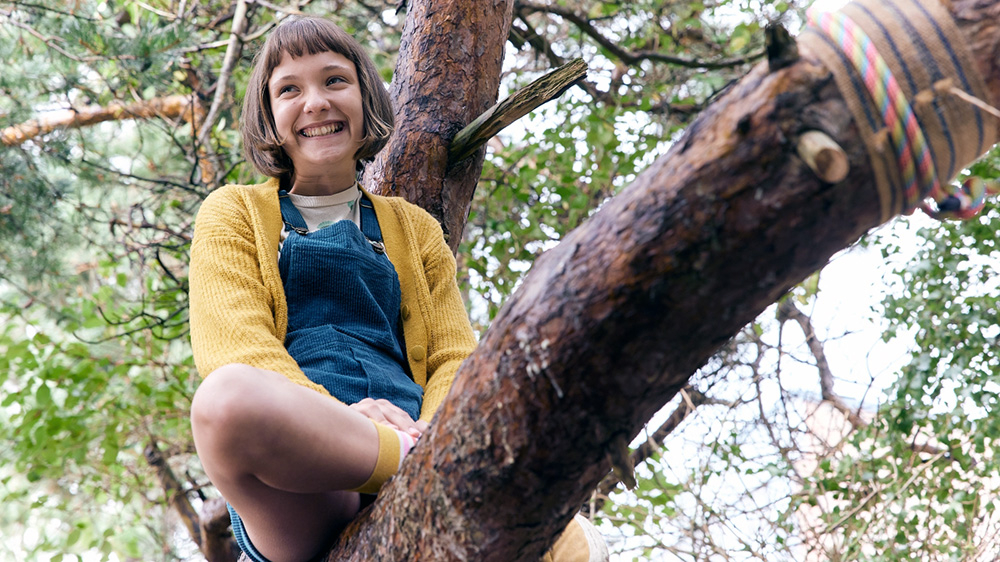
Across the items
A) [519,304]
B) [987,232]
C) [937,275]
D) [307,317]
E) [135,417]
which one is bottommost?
[135,417]

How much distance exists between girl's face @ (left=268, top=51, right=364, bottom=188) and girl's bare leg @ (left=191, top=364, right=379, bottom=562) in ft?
2.46

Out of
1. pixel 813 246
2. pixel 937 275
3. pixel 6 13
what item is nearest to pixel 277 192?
pixel 813 246

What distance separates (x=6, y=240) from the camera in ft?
13.5

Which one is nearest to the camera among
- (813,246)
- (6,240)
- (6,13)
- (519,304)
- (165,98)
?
(813,246)

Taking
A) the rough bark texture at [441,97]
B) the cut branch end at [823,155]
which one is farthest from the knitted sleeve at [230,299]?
the cut branch end at [823,155]

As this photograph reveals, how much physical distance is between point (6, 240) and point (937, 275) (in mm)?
3922

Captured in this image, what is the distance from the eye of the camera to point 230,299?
1.49 m

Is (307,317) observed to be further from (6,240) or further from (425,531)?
(6,240)

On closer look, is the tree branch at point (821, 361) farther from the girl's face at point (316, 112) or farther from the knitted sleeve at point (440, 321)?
the girl's face at point (316, 112)

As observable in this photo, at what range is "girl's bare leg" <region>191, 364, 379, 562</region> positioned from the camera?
3.72 ft

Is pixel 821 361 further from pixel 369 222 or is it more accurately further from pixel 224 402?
pixel 224 402

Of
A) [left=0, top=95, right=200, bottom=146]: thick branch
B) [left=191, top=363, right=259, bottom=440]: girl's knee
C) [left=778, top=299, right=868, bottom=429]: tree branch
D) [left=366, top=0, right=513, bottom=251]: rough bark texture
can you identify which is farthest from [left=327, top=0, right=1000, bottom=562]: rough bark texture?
[left=0, top=95, right=200, bottom=146]: thick branch

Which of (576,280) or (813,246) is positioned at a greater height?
(813,246)

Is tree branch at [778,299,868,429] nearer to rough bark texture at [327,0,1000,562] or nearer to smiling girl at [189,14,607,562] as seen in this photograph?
smiling girl at [189,14,607,562]
